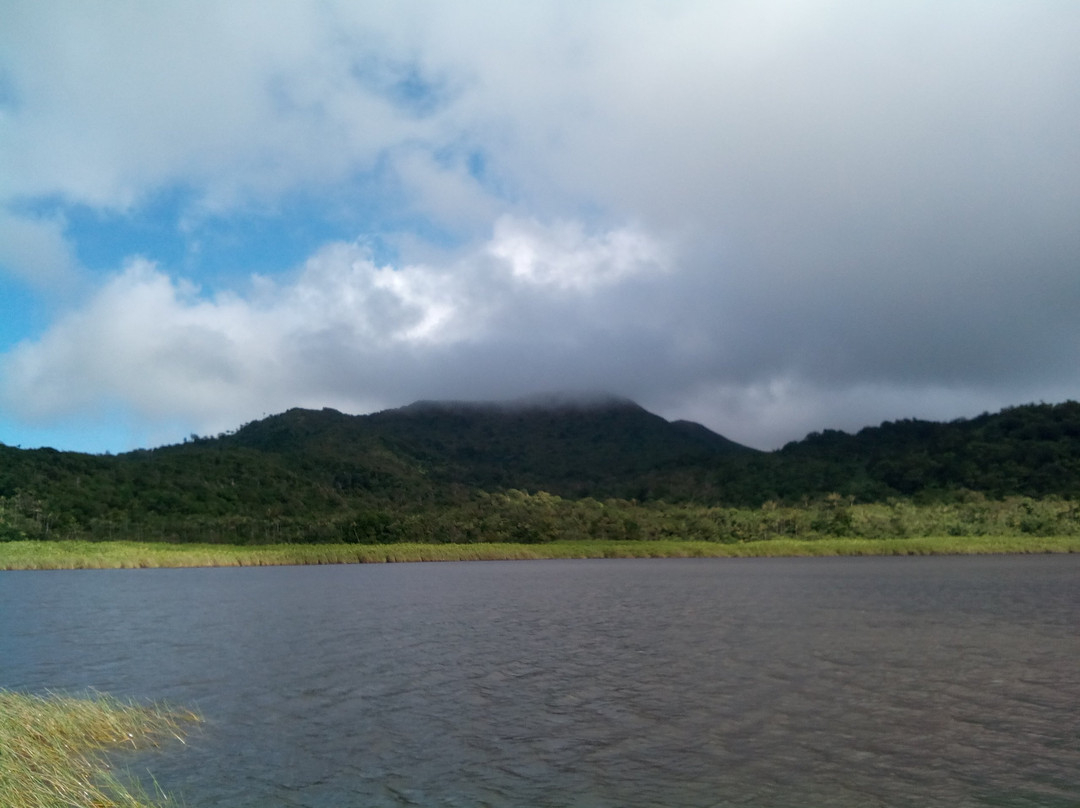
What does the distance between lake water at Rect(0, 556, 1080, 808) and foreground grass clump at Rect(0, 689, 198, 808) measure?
913 millimetres

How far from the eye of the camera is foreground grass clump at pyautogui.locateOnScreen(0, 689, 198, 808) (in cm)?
1128

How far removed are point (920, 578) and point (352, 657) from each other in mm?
45583

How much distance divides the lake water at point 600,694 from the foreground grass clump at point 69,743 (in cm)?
91

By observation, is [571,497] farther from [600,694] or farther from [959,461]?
→ [600,694]

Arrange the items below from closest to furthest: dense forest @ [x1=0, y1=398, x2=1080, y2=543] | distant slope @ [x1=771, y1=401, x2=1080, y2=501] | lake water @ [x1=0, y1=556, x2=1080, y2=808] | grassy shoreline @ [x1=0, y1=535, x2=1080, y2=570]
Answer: lake water @ [x1=0, y1=556, x2=1080, y2=808], grassy shoreline @ [x1=0, y1=535, x2=1080, y2=570], dense forest @ [x1=0, y1=398, x2=1080, y2=543], distant slope @ [x1=771, y1=401, x2=1080, y2=501]

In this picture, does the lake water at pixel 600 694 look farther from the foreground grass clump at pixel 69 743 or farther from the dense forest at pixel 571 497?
the dense forest at pixel 571 497

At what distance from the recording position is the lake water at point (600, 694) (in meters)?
14.2

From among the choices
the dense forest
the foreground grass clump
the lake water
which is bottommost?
the lake water

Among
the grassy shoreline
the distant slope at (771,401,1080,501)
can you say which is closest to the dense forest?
the distant slope at (771,401,1080,501)

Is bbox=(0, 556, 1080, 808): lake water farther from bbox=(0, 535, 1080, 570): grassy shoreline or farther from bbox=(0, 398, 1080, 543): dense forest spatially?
bbox=(0, 398, 1080, 543): dense forest

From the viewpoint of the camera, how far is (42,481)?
Answer: 114562 millimetres

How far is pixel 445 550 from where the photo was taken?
103 metres

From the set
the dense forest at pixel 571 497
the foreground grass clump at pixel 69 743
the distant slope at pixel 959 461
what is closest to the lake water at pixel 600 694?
the foreground grass clump at pixel 69 743

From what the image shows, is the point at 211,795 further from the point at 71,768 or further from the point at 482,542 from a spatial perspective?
the point at 482,542
